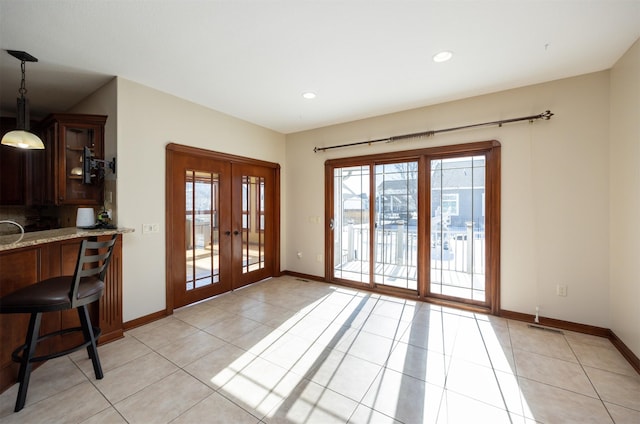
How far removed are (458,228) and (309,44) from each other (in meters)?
2.91

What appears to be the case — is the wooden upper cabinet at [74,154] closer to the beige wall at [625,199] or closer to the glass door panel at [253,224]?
the glass door panel at [253,224]

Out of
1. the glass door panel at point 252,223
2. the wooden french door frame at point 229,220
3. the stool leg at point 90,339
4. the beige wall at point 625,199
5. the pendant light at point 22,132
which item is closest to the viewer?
the stool leg at point 90,339

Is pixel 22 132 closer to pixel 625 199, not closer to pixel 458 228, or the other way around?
pixel 458 228

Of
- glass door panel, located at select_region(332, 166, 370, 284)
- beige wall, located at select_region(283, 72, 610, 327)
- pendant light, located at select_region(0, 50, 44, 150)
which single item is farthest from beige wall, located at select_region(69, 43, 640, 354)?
glass door panel, located at select_region(332, 166, 370, 284)

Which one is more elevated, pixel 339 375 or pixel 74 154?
pixel 74 154

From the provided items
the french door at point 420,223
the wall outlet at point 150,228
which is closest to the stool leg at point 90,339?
the wall outlet at point 150,228

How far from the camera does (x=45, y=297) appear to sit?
1720mm

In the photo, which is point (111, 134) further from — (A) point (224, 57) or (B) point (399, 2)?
(B) point (399, 2)

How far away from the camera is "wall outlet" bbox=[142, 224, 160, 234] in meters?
2.94

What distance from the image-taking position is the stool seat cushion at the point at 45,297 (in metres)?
1.67

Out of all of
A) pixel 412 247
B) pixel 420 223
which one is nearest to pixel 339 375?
pixel 412 247

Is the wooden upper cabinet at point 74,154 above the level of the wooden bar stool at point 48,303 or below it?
above

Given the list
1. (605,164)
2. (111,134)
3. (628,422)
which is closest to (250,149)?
(111,134)

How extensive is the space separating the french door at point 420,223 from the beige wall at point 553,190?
17 cm
